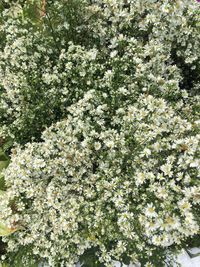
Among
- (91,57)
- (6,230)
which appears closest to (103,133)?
(91,57)

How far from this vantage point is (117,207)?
11.0 ft

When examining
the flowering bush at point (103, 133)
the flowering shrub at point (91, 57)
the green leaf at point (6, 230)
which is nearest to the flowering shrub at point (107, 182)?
the flowering bush at point (103, 133)

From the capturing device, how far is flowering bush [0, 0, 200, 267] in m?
3.26

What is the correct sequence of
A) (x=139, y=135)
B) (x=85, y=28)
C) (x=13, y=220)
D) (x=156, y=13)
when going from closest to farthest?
(x=139, y=135) → (x=13, y=220) → (x=156, y=13) → (x=85, y=28)

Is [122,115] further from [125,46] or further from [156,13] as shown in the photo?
[156,13]

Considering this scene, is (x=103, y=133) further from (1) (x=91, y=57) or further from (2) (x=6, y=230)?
(2) (x=6, y=230)

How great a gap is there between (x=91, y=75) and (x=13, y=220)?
63.0 inches

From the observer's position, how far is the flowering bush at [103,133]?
3262 millimetres

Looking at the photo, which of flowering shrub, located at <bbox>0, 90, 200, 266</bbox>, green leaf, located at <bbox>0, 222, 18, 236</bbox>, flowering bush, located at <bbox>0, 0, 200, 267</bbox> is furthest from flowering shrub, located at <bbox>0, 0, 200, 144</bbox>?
green leaf, located at <bbox>0, 222, 18, 236</bbox>

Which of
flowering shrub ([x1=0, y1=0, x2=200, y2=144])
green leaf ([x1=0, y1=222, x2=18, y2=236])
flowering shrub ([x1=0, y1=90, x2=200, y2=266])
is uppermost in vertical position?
flowering shrub ([x1=0, y1=0, x2=200, y2=144])

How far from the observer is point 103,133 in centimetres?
346

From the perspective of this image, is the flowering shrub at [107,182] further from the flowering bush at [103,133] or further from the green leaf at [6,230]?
the green leaf at [6,230]

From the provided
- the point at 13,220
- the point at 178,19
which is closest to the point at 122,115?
the point at 178,19

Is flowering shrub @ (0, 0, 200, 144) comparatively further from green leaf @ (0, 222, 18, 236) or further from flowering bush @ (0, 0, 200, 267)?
green leaf @ (0, 222, 18, 236)
